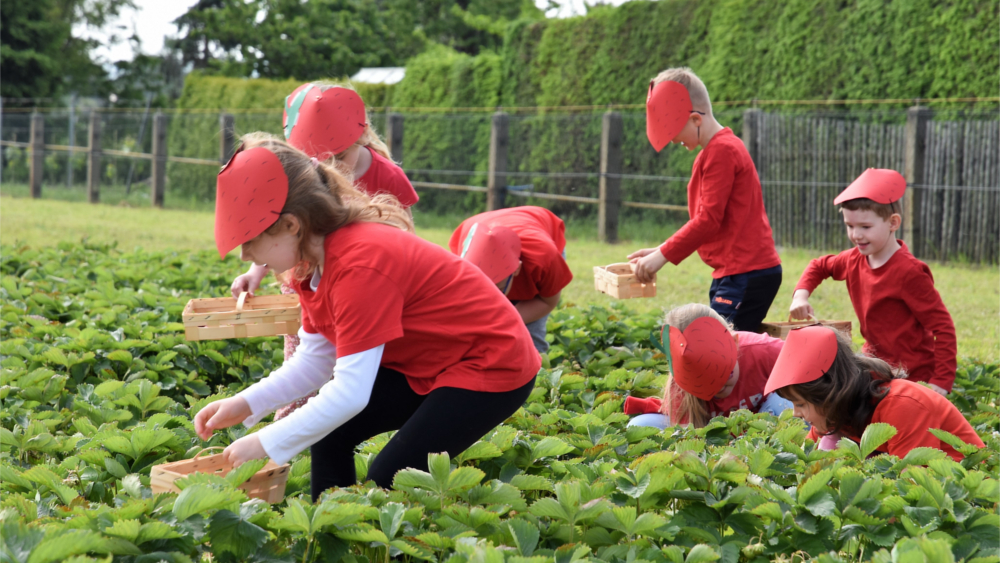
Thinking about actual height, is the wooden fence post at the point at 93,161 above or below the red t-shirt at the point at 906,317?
above

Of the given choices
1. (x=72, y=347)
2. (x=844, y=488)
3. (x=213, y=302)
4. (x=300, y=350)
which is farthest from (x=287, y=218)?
(x=72, y=347)

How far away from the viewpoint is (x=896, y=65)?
10.1m

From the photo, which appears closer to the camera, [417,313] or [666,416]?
[417,313]

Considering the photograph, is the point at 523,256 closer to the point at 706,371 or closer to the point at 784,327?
the point at 706,371

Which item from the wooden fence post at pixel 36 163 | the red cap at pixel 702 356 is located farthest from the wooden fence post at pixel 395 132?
the red cap at pixel 702 356

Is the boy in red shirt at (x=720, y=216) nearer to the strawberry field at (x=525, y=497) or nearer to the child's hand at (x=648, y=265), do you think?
the child's hand at (x=648, y=265)

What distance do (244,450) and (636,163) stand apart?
11414mm

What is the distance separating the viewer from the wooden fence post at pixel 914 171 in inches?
374

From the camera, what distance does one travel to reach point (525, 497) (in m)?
2.49

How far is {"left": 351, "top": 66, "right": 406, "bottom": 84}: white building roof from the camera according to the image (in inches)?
861

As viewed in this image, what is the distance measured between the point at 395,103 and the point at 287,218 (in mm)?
15450

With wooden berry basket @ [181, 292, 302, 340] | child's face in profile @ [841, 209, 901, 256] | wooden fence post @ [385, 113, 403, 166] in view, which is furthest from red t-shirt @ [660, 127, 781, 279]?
wooden fence post @ [385, 113, 403, 166]

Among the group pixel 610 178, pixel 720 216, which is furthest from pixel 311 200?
pixel 610 178

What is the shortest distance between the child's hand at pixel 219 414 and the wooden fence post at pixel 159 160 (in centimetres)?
1587
